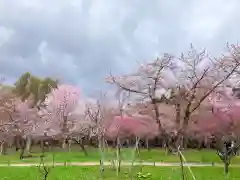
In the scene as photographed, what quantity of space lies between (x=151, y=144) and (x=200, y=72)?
92.4ft

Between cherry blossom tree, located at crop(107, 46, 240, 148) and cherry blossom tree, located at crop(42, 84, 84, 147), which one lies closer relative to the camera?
cherry blossom tree, located at crop(107, 46, 240, 148)

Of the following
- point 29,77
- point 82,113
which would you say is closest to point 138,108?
point 82,113

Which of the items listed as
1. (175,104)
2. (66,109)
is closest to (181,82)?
(175,104)

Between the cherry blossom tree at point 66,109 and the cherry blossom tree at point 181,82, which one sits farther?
the cherry blossom tree at point 66,109

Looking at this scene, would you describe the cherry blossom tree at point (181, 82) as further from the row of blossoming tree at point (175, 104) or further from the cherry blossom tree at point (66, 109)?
the cherry blossom tree at point (66, 109)

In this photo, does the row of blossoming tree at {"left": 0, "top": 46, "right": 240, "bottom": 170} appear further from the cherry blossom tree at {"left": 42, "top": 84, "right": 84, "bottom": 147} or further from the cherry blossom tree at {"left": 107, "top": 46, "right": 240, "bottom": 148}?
the cherry blossom tree at {"left": 42, "top": 84, "right": 84, "bottom": 147}

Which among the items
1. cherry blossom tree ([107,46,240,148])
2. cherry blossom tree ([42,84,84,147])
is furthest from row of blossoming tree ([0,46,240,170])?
cherry blossom tree ([42,84,84,147])

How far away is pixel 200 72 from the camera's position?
23.6m

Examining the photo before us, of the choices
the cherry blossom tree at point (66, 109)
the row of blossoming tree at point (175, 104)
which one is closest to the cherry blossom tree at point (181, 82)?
the row of blossoming tree at point (175, 104)

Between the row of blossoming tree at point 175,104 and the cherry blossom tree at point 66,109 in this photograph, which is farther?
the cherry blossom tree at point 66,109

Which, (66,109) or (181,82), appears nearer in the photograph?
(181,82)

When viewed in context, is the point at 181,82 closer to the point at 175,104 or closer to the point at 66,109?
the point at 175,104

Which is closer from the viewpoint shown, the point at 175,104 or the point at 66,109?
the point at 175,104

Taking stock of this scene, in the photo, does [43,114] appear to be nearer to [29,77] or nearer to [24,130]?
[24,130]
